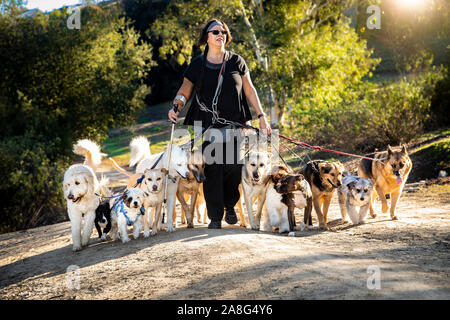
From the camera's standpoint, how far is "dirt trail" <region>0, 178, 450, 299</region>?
144 inches

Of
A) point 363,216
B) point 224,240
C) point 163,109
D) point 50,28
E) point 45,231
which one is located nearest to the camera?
point 224,240

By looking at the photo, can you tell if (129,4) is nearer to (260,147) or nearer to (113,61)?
(113,61)

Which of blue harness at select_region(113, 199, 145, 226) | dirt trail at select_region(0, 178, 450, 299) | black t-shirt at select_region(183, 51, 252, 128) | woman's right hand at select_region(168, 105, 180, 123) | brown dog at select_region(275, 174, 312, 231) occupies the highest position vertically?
black t-shirt at select_region(183, 51, 252, 128)

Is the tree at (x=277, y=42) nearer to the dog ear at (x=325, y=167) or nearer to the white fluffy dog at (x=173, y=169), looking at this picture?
the dog ear at (x=325, y=167)

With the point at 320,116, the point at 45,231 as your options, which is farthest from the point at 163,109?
the point at 45,231

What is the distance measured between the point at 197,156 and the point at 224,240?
1.55m

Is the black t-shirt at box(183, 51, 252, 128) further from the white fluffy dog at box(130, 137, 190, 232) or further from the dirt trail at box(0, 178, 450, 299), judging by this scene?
the dirt trail at box(0, 178, 450, 299)

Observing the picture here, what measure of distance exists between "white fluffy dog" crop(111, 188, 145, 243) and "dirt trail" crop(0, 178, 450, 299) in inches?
7.5

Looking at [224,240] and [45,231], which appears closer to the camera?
[224,240]

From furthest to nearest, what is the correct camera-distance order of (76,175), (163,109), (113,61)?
(163,109), (113,61), (76,175)

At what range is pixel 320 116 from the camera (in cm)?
1559

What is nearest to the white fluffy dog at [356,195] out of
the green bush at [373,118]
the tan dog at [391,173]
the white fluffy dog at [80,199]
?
the tan dog at [391,173]

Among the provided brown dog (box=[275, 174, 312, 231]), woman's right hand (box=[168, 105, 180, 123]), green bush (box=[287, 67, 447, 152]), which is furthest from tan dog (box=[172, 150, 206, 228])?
green bush (box=[287, 67, 447, 152])
